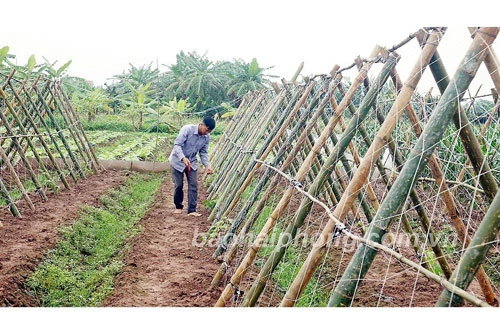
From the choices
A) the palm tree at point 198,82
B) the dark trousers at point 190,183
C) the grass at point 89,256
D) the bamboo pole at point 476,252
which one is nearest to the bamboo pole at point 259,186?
the grass at point 89,256

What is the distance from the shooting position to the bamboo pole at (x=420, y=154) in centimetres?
241

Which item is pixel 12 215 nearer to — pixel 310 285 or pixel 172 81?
pixel 310 285

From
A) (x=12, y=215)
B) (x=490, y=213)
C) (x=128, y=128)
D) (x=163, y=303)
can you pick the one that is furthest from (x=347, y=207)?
(x=128, y=128)

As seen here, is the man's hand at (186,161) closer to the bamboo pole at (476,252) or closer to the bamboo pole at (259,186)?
the bamboo pole at (259,186)

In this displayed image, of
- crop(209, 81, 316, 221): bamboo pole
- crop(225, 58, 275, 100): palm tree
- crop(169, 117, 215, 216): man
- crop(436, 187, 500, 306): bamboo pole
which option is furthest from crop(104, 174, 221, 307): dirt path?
crop(225, 58, 275, 100): palm tree

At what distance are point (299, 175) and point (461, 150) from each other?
255 inches

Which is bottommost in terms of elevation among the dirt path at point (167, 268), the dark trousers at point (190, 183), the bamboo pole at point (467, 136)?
the dirt path at point (167, 268)

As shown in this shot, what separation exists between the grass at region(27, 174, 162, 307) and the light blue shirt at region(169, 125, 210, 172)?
1125 mm

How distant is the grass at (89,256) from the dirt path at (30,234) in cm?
12

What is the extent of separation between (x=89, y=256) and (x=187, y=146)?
2399mm

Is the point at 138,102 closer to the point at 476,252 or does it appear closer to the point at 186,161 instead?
the point at 186,161

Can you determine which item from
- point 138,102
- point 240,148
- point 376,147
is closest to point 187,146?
point 240,148

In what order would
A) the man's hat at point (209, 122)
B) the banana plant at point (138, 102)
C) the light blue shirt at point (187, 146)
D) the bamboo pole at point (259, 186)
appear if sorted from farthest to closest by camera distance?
the banana plant at point (138, 102), the light blue shirt at point (187, 146), the man's hat at point (209, 122), the bamboo pole at point (259, 186)

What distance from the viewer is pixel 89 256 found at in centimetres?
598
